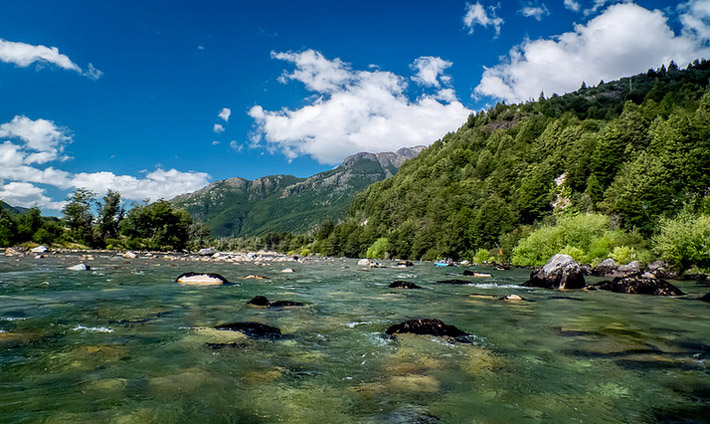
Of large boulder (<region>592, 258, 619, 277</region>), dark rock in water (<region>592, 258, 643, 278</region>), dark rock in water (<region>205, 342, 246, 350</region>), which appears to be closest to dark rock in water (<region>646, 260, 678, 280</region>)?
dark rock in water (<region>592, 258, 643, 278</region>)

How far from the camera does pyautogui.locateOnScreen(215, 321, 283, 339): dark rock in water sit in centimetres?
874

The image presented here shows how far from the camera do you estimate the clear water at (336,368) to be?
4.52 metres

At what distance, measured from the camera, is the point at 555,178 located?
96312mm

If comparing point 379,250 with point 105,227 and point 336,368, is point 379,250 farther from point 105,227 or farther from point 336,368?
point 336,368

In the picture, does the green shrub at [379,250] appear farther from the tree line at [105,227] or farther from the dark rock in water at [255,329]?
the dark rock in water at [255,329]

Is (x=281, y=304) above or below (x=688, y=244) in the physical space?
below

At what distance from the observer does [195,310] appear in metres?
12.1

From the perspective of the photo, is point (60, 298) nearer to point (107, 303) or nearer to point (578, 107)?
point (107, 303)

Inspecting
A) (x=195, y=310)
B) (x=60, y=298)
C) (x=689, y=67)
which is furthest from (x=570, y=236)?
(x=689, y=67)

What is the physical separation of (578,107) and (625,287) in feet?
628

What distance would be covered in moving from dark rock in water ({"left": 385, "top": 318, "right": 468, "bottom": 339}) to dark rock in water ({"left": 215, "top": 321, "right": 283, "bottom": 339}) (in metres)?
2.90

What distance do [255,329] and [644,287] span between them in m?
21.5

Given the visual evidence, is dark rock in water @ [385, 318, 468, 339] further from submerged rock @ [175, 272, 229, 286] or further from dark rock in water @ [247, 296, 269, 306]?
submerged rock @ [175, 272, 229, 286]

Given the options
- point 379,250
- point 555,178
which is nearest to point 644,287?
point 555,178
